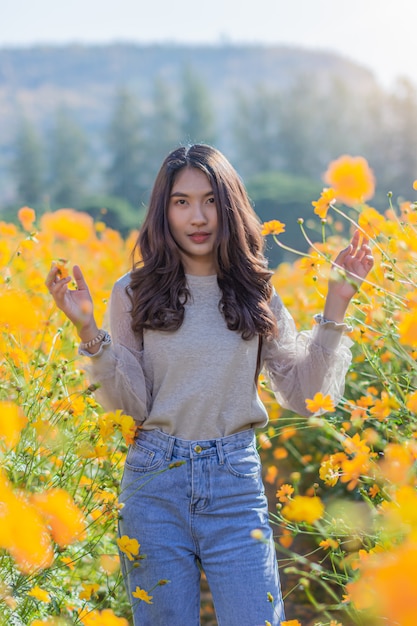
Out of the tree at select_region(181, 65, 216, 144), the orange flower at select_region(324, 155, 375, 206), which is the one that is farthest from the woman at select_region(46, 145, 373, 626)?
the tree at select_region(181, 65, 216, 144)

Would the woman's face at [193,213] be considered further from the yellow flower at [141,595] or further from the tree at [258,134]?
the tree at [258,134]

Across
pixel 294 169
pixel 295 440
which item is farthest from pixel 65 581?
pixel 294 169

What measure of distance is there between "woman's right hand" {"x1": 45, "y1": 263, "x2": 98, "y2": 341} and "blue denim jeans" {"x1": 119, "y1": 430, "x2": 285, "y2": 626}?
27 centimetres

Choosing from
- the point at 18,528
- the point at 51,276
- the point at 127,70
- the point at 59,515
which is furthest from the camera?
the point at 127,70

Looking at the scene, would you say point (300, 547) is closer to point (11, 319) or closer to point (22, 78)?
point (11, 319)

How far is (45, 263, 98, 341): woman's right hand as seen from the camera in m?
1.67

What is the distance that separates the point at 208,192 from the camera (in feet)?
5.97

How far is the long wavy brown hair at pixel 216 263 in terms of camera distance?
Answer: 5.79 feet

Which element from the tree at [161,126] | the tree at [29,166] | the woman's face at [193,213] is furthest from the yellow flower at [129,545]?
the tree at [161,126]

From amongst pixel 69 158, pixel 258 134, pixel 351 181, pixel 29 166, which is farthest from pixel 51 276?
pixel 69 158

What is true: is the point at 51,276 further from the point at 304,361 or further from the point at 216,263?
the point at 304,361

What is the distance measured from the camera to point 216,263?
184cm

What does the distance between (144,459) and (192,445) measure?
0.35 ft

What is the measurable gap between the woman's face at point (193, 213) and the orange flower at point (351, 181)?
0.27m
